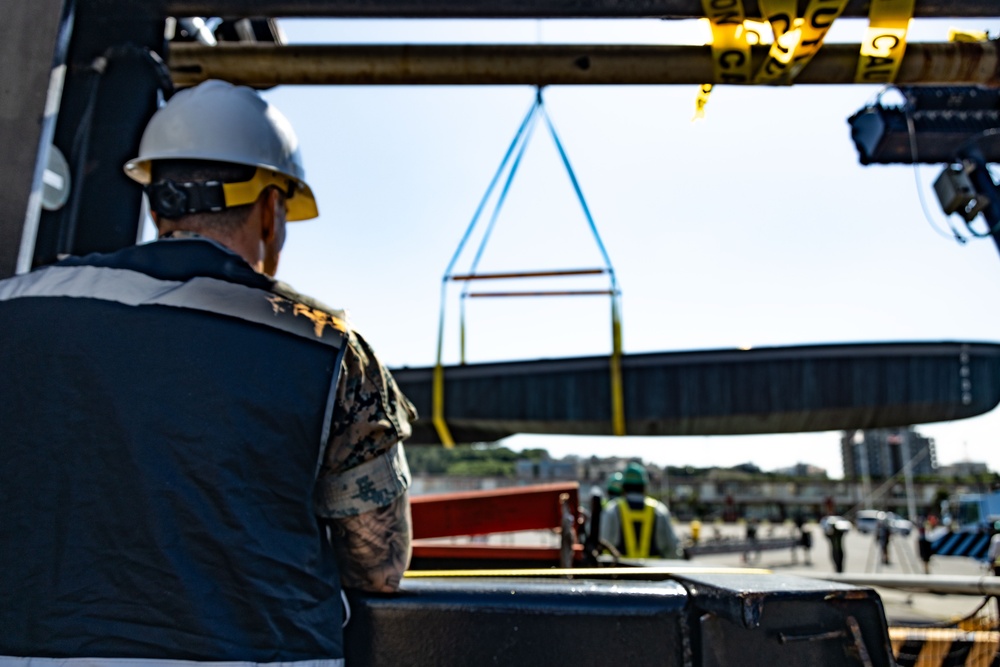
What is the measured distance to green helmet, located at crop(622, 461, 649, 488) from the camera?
683 cm

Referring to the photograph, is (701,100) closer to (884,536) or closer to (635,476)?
(635,476)

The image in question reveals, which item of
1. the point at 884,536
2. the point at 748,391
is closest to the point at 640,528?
the point at 748,391

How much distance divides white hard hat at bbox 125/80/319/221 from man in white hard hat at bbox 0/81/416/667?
11.5 inches

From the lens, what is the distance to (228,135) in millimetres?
1688

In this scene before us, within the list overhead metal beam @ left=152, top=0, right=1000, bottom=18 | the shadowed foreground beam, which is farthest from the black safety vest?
the shadowed foreground beam

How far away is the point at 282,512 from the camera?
50.8 inches

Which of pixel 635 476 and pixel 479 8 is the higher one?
pixel 479 8

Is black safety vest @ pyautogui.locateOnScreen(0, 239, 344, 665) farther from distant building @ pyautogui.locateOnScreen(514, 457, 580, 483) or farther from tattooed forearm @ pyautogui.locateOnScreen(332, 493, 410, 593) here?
distant building @ pyautogui.locateOnScreen(514, 457, 580, 483)

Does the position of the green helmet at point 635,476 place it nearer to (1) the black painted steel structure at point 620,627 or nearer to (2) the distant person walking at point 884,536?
(1) the black painted steel structure at point 620,627

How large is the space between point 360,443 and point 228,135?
0.85 meters

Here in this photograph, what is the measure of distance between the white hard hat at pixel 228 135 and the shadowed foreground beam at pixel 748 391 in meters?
2.87

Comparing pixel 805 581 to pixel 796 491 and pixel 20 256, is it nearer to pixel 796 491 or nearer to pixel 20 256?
pixel 20 256

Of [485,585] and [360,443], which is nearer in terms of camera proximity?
[360,443]

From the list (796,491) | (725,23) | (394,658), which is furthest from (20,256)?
(796,491)
